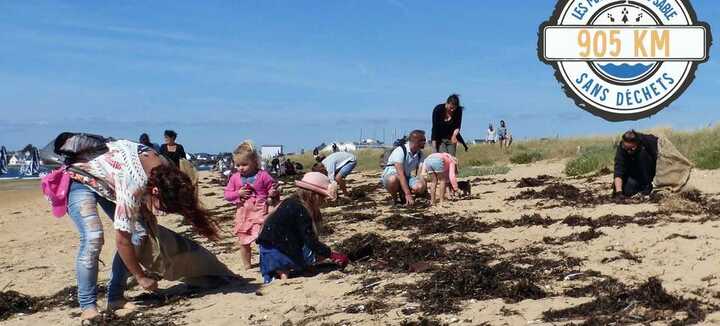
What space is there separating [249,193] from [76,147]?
1.82 meters

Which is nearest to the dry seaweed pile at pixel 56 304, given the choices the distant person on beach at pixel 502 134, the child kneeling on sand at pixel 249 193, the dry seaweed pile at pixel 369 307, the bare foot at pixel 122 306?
the bare foot at pixel 122 306

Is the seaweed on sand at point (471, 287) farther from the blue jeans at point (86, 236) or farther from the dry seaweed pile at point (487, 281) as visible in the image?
the blue jeans at point (86, 236)

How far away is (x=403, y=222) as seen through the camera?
905 cm

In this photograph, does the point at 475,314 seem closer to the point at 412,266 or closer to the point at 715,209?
the point at 412,266

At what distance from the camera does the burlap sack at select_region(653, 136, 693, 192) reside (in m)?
10.1

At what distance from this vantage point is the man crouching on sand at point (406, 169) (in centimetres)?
1096

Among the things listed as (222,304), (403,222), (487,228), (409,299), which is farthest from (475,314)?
(403,222)

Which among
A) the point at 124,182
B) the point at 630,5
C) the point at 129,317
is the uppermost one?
the point at 630,5

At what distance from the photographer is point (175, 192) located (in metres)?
5.54

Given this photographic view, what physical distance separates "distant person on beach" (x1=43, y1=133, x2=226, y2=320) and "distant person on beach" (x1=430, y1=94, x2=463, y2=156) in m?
6.58

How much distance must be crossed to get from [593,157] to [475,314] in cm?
1225

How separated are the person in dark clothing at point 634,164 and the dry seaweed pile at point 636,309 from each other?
5.35 metres

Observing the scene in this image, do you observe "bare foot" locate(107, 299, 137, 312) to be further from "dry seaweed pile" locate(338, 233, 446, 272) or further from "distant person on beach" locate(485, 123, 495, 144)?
"distant person on beach" locate(485, 123, 495, 144)

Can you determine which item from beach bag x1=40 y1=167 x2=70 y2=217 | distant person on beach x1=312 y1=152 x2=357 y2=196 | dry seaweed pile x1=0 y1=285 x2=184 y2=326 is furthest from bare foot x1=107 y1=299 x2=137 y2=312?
distant person on beach x1=312 y1=152 x2=357 y2=196
